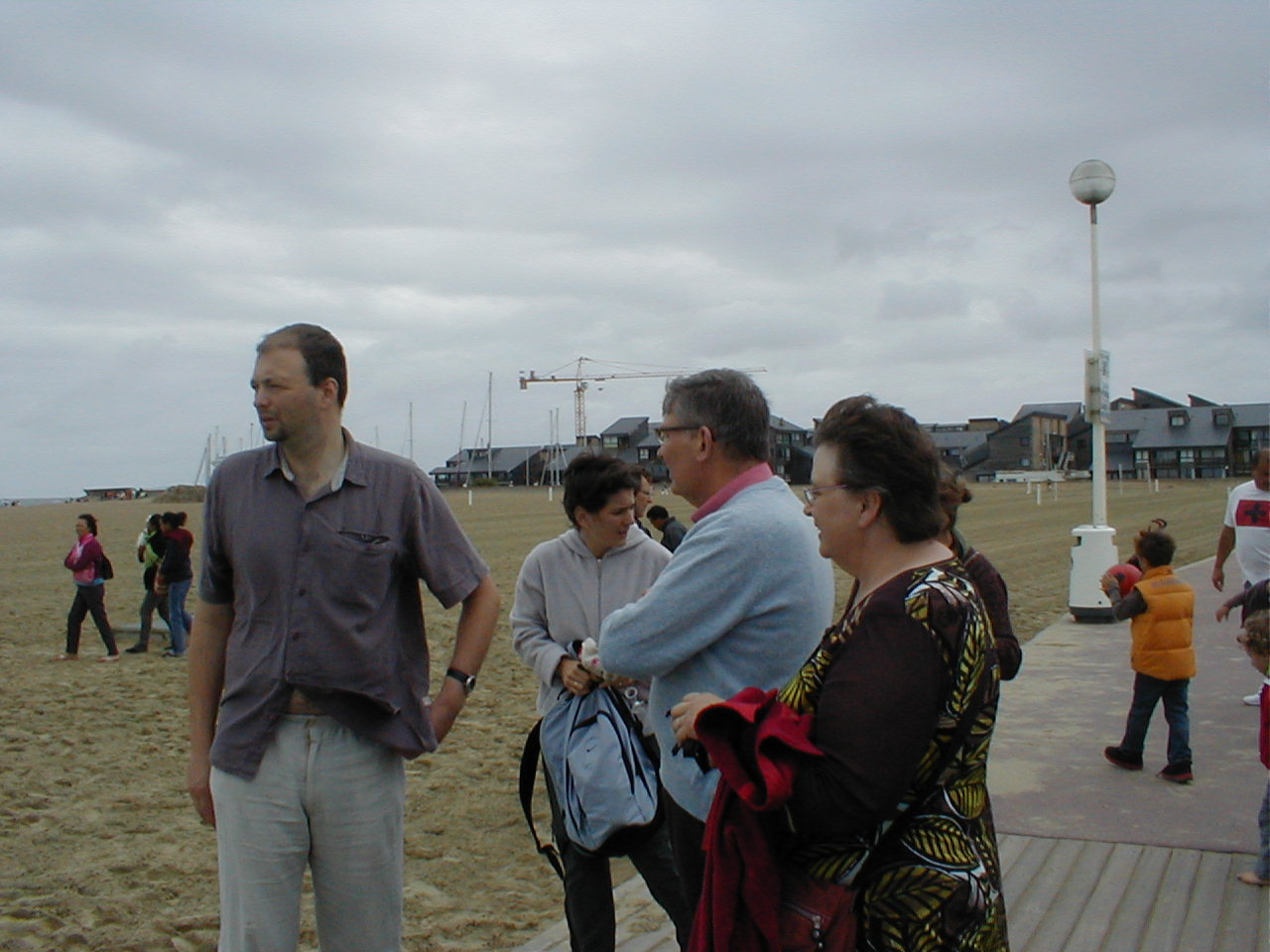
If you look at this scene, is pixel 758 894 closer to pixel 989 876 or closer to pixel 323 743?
pixel 989 876

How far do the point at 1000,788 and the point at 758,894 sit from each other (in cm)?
453

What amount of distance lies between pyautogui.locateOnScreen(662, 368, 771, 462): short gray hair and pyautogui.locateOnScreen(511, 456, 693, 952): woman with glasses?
32.2 inches

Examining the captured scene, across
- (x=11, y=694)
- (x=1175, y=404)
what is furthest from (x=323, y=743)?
(x=1175, y=404)

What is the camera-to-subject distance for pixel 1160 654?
19.8 ft

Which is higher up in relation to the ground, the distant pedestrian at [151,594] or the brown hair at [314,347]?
the brown hair at [314,347]

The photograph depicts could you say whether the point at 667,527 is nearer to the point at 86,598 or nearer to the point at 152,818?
the point at 152,818

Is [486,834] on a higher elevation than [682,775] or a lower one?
lower

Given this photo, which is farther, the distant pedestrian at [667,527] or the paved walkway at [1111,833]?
the distant pedestrian at [667,527]

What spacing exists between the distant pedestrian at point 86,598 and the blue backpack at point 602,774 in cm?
991

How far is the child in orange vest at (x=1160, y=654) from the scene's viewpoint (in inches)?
236

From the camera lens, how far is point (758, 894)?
1.91m

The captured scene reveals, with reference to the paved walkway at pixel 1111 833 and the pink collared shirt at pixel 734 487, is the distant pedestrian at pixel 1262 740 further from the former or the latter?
the pink collared shirt at pixel 734 487

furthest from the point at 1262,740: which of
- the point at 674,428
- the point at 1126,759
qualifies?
the point at 674,428

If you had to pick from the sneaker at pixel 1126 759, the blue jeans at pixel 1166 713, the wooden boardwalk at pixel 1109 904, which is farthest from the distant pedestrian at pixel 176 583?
the blue jeans at pixel 1166 713
